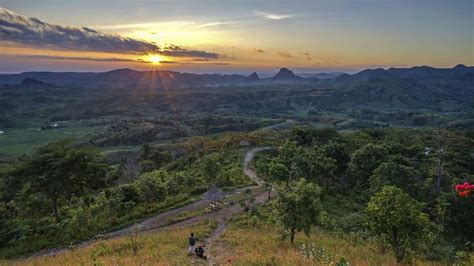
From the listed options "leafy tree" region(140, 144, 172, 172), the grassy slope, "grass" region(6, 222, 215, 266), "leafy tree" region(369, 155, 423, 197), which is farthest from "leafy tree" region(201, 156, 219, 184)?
"leafy tree" region(140, 144, 172, 172)

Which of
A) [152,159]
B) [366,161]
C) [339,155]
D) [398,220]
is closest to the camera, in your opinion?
[398,220]

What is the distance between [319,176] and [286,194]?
88.8 feet

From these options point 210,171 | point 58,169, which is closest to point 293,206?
point 58,169

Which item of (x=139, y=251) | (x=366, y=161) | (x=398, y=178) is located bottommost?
(x=366, y=161)

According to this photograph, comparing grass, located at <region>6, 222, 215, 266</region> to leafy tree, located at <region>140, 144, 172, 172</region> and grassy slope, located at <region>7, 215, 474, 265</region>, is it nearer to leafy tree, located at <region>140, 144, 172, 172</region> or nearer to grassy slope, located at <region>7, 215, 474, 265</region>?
grassy slope, located at <region>7, 215, 474, 265</region>

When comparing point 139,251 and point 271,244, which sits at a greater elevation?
point 271,244

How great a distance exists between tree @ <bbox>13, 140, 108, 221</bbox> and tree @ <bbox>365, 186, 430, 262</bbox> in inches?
1064

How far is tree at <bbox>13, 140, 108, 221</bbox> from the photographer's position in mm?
31609

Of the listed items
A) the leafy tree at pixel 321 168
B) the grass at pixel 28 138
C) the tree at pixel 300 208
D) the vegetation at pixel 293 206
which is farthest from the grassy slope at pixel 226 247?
the grass at pixel 28 138

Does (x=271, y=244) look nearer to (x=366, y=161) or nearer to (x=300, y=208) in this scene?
(x=300, y=208)

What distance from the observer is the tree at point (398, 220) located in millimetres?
15914

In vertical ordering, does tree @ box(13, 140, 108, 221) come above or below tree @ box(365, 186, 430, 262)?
below

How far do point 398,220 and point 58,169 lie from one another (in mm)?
28399

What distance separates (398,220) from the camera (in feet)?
51.8
